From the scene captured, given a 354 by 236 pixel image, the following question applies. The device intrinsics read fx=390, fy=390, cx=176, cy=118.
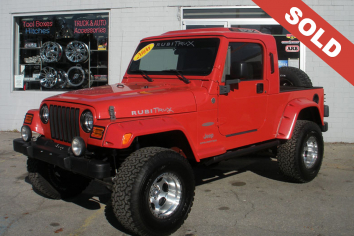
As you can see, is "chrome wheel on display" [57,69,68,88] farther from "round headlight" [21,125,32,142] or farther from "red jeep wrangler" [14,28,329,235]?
"round headlight" [21,125,32,142]

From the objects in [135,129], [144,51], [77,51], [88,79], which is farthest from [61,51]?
[135,129]

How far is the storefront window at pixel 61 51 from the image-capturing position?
971cm

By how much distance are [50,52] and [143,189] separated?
751cm

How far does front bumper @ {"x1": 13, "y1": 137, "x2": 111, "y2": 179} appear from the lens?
3.57 m

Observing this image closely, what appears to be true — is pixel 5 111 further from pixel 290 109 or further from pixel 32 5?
pixel 290 109

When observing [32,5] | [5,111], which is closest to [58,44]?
[32,5]

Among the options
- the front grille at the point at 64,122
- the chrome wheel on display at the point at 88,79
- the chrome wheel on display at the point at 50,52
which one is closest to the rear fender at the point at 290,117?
the front grille at the point at 64,122

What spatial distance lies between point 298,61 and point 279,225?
5539 millimetres

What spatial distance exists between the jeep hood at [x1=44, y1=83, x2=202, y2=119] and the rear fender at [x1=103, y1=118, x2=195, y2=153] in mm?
121

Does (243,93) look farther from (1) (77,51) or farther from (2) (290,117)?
(1) (77,51)

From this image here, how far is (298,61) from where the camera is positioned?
891cm

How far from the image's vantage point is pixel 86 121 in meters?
3.85

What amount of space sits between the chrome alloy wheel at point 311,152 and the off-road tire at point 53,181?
329cm

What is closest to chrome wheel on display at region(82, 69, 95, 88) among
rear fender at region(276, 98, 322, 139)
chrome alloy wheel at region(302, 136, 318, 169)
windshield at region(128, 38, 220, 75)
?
windshield at region(128, 38, 220, 75)
